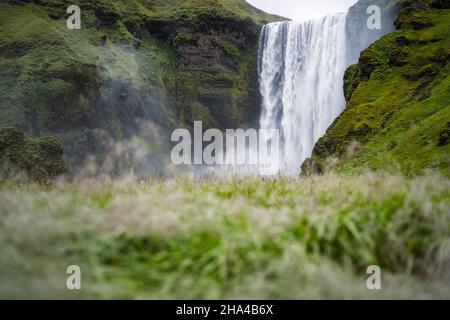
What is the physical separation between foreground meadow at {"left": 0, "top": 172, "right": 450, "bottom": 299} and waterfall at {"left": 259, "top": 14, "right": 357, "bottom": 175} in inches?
1924

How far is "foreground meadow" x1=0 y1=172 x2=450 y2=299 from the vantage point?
476 centimetres

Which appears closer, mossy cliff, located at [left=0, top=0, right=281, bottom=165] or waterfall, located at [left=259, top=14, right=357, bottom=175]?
waterfall, located at [left=259, top=14, right=357, bottom=175]

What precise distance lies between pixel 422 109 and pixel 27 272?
2628 cm

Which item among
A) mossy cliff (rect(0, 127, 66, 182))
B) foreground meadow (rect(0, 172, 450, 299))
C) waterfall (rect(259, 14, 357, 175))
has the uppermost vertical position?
waterfall (rect(259, 14, 357, 175))

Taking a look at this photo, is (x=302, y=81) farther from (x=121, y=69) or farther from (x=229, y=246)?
(x=229, y=246)

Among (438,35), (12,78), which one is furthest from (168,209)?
(12,78)

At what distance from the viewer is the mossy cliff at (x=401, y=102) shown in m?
22.1

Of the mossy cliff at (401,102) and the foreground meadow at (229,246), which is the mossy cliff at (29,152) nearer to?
the mossy cliff at (401,102)

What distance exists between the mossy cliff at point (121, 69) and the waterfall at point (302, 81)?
11944 mm

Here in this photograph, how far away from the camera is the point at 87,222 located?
5.70 m

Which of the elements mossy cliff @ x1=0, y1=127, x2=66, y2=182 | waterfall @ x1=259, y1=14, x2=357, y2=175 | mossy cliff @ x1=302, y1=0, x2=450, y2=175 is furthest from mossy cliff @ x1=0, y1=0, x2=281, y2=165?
mossy cliff @ x1=302, y1=0, x2=450, y2=175

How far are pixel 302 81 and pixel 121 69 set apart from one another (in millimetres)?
28799

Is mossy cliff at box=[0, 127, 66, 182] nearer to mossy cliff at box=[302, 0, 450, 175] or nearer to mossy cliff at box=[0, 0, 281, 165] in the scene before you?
mossy cliff at box=[302, 0, 450, 175]

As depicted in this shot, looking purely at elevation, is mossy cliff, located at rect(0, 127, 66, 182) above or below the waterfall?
below
